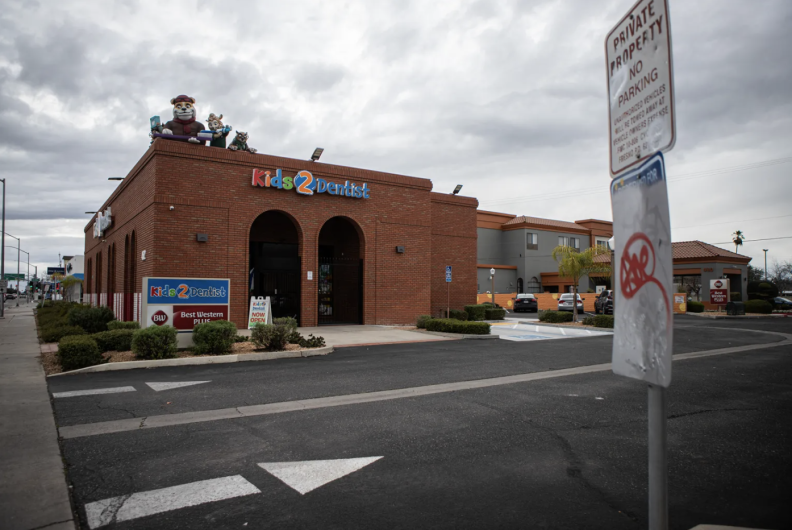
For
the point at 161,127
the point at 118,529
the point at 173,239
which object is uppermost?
the point at 161,127

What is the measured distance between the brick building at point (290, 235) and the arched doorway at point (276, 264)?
0.15ft

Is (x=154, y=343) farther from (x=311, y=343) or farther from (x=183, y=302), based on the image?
(x=311, y=343)

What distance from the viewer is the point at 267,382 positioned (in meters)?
9.49

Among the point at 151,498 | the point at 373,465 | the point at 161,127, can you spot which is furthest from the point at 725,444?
the point at 161,127

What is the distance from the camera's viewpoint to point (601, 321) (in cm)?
2289

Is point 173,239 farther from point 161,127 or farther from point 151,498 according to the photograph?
point 151,498

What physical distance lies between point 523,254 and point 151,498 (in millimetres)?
51737

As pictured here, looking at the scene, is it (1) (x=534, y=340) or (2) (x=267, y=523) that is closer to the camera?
(2) (x=267, y=523)

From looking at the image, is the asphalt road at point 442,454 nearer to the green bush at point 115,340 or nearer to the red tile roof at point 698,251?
the green bush at point 115,340

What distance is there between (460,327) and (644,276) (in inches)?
620

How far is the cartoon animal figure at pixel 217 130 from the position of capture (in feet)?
66.9

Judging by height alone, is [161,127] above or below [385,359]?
above

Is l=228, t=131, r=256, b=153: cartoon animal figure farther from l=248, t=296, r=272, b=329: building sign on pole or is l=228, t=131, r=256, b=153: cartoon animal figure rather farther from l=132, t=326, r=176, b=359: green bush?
l=132, t=326, r=176, b=359: green bush

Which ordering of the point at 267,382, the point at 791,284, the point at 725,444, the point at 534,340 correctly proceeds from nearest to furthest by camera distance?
1. the point at 725,444
2. the point at 267,382
3. the point at 534,340
4. the point at 791,284
